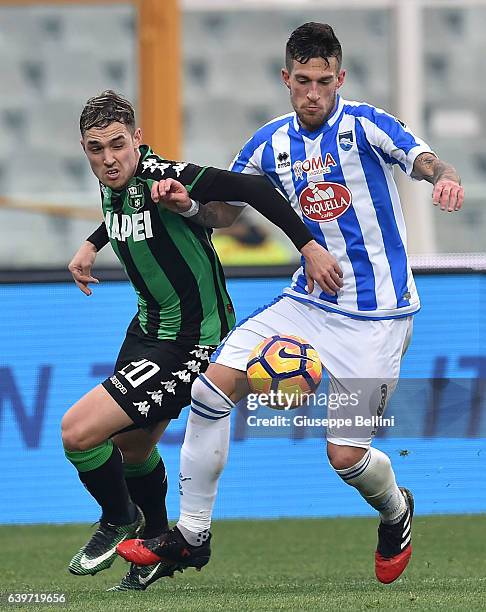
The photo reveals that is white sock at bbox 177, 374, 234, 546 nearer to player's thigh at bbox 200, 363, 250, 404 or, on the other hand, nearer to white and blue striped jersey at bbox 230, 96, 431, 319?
player's thigh at bbox 200, 363, 250, 404

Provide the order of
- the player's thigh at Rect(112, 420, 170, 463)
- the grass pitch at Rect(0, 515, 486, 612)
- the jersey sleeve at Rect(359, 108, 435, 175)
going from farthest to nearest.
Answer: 1. the player's thigh at Rect(112, 420, 170, 463)
2. the jersey sleeve at Rect(359, 108, 435, 175)
3. the grass pitch at Rect(0, 515, 486, 612)

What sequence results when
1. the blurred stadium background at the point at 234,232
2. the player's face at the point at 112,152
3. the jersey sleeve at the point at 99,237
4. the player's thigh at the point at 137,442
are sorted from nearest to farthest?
the player's face at the point at 112,152, the player's thigh at the point at 137,442, the jersey sleeve at the point at 99,237, the blurred stadium background at the point at 234,232

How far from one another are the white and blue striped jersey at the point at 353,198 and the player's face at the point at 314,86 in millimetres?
89

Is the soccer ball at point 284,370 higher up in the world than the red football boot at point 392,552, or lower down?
higher up

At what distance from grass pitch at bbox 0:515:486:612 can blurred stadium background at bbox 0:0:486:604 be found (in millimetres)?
229

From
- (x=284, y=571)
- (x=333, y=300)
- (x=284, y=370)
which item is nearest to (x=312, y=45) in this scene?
(x=333, y=300)

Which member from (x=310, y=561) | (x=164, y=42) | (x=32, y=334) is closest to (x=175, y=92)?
(x=164, y=42)

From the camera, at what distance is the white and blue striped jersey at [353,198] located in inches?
224

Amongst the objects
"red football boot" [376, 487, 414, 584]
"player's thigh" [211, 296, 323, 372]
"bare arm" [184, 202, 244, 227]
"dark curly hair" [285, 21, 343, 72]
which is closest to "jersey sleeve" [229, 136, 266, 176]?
"bare arm" [184, 202, 244, 227]

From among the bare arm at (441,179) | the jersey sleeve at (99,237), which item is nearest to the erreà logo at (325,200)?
the bare arm at (441,179)

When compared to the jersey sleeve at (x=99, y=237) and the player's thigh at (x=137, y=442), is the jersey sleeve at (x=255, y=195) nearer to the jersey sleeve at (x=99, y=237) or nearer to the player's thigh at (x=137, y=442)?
the jersey sleeve at (x=99, y=237)

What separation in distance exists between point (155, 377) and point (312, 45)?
148 cm

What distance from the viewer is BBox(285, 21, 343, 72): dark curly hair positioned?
5598mm

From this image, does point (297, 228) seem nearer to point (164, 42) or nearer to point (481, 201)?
point (164, 42)
